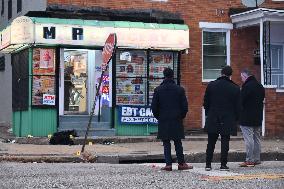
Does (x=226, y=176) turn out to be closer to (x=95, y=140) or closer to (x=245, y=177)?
(x=245, y=177)

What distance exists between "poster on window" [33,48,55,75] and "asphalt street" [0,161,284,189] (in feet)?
20.7

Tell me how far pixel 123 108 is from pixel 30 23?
4.03 m

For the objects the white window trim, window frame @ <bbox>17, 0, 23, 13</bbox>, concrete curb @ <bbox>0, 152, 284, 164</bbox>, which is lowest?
concrete curb @ <bbox>0, 152, 284, 164</bbox>

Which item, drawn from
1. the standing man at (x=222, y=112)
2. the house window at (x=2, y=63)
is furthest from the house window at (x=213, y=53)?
the house window at (x=2, y=63)

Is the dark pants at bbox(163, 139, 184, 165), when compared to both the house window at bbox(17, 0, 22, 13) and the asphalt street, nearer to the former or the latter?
the asphalt street

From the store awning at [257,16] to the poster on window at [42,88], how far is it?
6888 mm

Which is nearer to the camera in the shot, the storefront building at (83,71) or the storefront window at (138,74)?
the storefront building at (83,71)

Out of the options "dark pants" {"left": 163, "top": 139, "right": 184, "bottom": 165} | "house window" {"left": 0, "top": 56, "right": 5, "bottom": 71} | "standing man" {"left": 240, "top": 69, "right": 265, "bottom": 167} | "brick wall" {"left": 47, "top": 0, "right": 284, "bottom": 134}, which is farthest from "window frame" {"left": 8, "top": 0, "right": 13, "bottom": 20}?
"dark pants" {"left": 163, "top": 139, "right": 184, "bottom": 165}

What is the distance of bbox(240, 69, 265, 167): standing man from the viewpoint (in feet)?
39.1

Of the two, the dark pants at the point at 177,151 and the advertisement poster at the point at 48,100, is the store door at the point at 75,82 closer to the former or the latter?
the advertisement poster at the point at 48,100

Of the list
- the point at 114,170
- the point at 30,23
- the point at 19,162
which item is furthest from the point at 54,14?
the point at 114,170

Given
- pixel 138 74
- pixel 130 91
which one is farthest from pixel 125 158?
pixel 138 74

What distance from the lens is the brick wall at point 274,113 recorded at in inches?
763

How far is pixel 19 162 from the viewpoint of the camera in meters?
12.8
